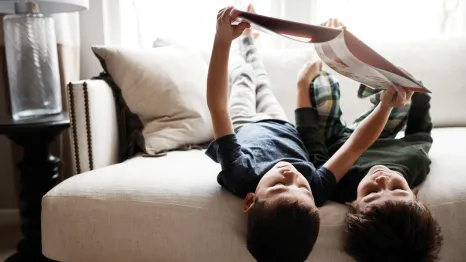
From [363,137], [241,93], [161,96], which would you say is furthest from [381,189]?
[161,96]

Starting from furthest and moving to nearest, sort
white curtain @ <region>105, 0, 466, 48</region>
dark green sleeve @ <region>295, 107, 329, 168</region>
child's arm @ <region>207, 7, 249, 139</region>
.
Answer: white curtain @ <region>105, 0, 466, 48</region>
dark green sleeve @ <region>295, 107, 329, 168</region>
child's arm @ <region>207, 7, 249, 139</region>

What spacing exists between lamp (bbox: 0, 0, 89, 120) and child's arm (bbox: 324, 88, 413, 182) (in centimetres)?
105

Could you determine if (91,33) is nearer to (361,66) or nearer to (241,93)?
(241,93)

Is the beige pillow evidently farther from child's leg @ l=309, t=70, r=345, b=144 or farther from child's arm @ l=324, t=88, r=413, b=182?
child's arm @ l=324, t=88, r=413, b=182

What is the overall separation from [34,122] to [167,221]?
701 mm

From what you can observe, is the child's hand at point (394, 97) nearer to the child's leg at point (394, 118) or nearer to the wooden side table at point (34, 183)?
the child's leg at point (394, 118)

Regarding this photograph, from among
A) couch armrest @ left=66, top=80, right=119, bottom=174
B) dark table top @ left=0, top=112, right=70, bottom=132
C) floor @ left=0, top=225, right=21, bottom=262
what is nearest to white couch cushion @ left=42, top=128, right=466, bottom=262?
couch armrest @ left=66, top=80, right=119, bottom=174

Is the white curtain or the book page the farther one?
the white curtain

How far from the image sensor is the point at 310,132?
1.34 meters

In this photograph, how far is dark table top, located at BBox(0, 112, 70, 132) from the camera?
1.46 m

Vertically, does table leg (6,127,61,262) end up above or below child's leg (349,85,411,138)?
below

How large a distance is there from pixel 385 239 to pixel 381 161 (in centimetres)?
28

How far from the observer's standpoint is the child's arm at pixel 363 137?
3.76 ft

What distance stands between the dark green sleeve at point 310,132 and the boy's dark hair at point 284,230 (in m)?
0.38
